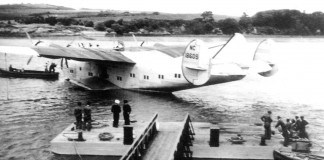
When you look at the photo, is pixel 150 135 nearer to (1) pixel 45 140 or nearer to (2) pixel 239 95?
(1) pixel 45 140

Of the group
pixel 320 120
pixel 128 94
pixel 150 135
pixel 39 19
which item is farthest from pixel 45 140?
pixel 39 19

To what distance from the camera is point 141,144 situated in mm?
16312

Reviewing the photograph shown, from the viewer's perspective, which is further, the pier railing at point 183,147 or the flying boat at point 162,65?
the flying boat at point 162,65

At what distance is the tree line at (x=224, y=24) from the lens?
70125 mm

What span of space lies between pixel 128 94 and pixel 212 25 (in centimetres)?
6640

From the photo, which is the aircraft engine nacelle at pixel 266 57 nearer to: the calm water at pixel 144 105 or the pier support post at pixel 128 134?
the calm water at pixel 144 105

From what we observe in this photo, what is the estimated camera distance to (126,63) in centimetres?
3553

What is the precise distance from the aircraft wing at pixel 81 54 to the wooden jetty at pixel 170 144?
1357cm

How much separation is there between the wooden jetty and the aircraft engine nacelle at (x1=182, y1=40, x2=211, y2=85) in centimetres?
760

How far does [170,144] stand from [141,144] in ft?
5.95

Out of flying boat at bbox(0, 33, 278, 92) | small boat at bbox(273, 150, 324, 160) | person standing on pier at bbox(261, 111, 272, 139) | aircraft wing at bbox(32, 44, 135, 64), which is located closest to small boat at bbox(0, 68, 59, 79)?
flying boat at bbox(0, 33, 278, 92)

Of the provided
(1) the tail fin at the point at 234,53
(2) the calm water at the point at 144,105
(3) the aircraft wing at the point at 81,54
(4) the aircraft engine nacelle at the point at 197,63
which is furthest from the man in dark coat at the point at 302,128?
(3) the aircraft wing at the point at 81,54

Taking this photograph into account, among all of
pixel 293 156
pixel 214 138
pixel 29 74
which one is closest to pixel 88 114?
pixel 214 138

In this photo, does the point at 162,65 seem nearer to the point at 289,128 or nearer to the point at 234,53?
the point at 234,53
